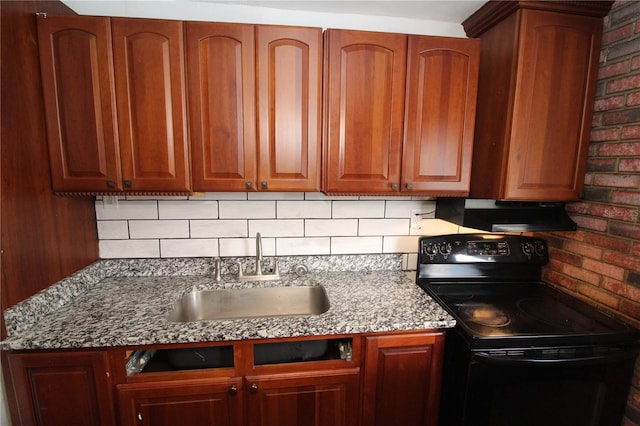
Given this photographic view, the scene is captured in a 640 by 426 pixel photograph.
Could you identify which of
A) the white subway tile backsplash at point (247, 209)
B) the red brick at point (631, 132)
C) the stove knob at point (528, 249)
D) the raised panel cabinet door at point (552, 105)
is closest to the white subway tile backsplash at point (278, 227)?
the white subway tile backsplash at point (247, 209)

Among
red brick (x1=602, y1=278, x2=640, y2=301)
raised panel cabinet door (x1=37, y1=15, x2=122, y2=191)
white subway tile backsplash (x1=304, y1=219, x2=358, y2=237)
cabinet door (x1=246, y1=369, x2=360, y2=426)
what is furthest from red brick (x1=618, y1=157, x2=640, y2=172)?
raised panel cabinet door (x1=37, y1=15, x2=122, y2=191)

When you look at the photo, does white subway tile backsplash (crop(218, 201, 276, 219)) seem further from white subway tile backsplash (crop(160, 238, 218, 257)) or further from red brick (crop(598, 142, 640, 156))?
red brick (crop(598, 142, 640, 156))

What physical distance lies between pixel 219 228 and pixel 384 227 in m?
0.99

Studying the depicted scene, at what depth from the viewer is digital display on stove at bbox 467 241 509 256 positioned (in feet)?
5.36

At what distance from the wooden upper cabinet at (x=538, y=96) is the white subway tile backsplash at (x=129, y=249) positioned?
1.83 meters

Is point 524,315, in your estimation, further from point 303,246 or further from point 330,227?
point 303,246

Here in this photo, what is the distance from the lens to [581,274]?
1.46 metres

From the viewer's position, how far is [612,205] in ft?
4.28

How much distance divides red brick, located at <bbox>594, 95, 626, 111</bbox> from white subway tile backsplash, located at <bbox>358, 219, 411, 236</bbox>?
1050 mm

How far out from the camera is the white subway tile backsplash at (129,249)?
161 centimetres

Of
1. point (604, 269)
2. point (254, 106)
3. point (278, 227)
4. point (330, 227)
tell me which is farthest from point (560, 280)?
point (254, 106)

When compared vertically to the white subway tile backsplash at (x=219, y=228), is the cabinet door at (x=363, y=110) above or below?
above

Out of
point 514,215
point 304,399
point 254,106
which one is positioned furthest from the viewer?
point 514,215

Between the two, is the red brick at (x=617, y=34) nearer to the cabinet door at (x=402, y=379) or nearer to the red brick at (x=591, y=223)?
the red brick at (x=591, y=223)
